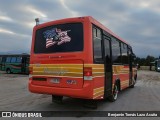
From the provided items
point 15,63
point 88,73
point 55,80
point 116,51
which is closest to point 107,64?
point 88,73

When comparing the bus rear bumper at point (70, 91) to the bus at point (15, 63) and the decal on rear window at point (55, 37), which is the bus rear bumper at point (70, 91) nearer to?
the decal on rear window at point (55, 37)

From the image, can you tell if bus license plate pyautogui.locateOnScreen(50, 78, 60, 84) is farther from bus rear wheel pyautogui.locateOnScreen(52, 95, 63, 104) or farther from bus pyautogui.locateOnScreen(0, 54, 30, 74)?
bus pyautogui.locateOnScreen(0, 54, 30, 74)

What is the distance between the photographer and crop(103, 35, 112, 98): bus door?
32.2 feet

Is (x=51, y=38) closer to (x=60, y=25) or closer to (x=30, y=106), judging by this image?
(x=60, y=25)

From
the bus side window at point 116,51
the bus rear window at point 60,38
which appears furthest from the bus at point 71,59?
the bus side window at point 116,51

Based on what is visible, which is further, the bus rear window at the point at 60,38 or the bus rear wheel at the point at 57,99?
the bus rear wheel at the point at 57,99

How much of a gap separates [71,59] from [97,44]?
3.59 feet

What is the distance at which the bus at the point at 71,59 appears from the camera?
836cm

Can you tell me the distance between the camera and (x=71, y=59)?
8602mm

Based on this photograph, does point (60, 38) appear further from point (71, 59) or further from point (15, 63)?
point (15, 63)

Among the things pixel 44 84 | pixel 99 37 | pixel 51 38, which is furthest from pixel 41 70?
pixel 99 37

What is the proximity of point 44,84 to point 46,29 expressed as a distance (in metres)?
1.99

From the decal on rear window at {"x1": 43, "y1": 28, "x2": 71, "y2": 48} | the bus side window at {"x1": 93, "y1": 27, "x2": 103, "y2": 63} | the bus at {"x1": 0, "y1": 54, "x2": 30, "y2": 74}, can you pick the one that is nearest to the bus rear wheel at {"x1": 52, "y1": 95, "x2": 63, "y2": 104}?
the decal on rear window at {"x1": 43, "y1": 28, "x2": 71, "y2": 48}

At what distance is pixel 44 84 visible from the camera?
30.0 feet
